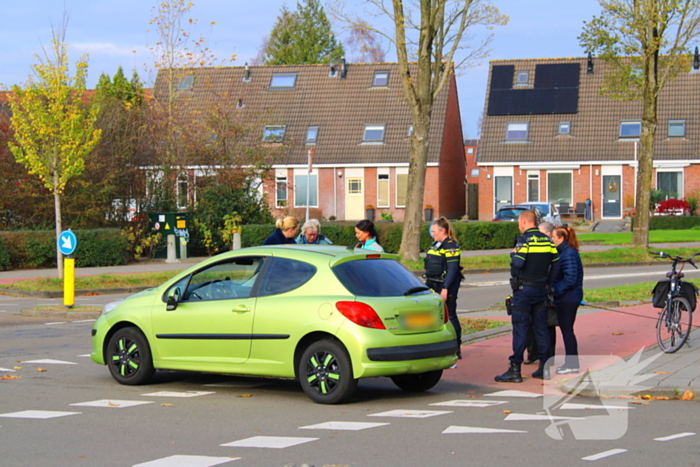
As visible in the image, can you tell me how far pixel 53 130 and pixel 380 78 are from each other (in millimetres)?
32085

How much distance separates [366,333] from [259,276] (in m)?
1.36

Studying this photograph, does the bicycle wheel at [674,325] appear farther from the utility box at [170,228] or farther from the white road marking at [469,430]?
the utility box at [170,228]

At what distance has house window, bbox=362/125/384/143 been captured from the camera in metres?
50.1

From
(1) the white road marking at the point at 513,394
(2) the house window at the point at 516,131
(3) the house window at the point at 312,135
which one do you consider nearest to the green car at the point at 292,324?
(1) the white road marking at the point at 513,394

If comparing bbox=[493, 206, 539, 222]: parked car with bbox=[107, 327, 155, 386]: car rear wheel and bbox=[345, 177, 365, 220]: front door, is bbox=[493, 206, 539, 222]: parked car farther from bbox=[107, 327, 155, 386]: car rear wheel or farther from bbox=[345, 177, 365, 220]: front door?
bbox=[107, 327, 155, 386]: car rear wheel

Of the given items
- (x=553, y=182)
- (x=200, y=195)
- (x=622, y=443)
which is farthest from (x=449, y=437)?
(x=553, y=182)

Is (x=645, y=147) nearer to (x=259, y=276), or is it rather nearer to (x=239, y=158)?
(x=239, y=158)

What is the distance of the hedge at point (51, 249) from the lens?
27.0m

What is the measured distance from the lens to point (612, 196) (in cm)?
4834

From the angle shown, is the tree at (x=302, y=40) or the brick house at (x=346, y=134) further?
the tree at (x=302, y=40)

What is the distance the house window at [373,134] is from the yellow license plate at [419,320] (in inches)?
1646

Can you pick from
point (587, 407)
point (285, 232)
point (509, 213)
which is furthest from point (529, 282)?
point (509, 213)

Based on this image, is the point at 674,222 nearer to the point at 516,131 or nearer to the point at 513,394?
the point at 516,131

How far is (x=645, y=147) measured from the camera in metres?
28.5
